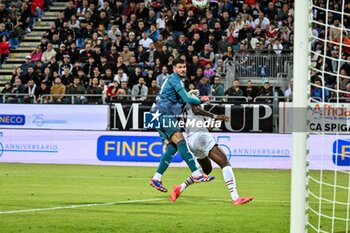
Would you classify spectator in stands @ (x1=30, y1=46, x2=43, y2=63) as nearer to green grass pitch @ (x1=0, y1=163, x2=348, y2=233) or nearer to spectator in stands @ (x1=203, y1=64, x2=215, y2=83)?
spectator in stands @ (x1=203, y1=64, x2=215, y2=83)

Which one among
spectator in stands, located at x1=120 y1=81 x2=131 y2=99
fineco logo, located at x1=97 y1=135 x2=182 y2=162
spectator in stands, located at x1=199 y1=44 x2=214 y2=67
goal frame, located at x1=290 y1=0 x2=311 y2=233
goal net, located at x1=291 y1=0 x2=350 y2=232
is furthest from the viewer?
spectator in stands, located at x1=199 y1=44 x2=214 y2=67

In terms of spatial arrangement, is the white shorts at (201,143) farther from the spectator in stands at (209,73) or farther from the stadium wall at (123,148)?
the spectator in stands at (209,73)

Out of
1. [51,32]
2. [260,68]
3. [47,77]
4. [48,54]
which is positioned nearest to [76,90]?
[47,77]

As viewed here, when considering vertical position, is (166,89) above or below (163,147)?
above

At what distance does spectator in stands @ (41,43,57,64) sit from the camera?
32.3m

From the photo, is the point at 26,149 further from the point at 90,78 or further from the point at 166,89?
the point at 166,89

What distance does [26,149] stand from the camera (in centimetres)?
2523

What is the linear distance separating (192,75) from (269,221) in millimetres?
16335

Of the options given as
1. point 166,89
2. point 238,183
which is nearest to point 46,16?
point 238,183

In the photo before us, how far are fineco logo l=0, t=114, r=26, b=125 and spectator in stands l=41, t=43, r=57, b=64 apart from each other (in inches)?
153

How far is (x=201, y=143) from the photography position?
15.0 metres

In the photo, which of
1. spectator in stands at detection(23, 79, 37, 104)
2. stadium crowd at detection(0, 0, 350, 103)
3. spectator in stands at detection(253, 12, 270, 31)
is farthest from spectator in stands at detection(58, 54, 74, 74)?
spectator in stands at detection(253, 12, 270, 31)

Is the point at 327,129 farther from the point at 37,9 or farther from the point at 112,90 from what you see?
the point at 37,9

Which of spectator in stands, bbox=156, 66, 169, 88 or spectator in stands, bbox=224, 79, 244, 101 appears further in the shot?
spectator in stands, bbox=156, 66, 169, 88
